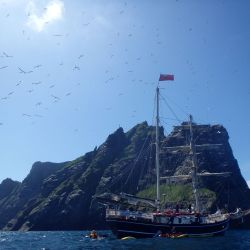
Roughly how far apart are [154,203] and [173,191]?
101 meters

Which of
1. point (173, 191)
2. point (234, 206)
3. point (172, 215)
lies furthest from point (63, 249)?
point (173, 191)

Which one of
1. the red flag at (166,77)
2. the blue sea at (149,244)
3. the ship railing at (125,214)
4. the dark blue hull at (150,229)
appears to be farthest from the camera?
the red flag at (166,77)

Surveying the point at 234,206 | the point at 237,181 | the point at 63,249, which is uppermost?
the point at 237,181

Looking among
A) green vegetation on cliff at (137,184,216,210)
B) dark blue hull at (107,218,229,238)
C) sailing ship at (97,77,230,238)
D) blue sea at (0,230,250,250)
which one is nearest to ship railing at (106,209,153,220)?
sailing ship at (97,77,230,238)

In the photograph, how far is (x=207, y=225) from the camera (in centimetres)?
7619

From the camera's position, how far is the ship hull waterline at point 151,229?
70.9 m

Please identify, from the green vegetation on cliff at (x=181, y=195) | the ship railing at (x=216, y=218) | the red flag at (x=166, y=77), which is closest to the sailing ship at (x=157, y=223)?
the red flag at (x=166, y=77)

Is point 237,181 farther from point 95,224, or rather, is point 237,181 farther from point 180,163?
point 95,224

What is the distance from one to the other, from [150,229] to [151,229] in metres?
0.19

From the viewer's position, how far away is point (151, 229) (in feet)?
237

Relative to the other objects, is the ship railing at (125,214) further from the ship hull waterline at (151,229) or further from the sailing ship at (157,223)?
the ship hull waterline at (151,229)

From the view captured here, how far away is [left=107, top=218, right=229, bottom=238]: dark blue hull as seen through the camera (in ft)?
233

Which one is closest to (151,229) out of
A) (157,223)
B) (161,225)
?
(157,223)

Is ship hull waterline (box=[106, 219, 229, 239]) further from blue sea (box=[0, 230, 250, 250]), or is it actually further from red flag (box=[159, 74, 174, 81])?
red flag (box=[159, 74, 174, 81])
